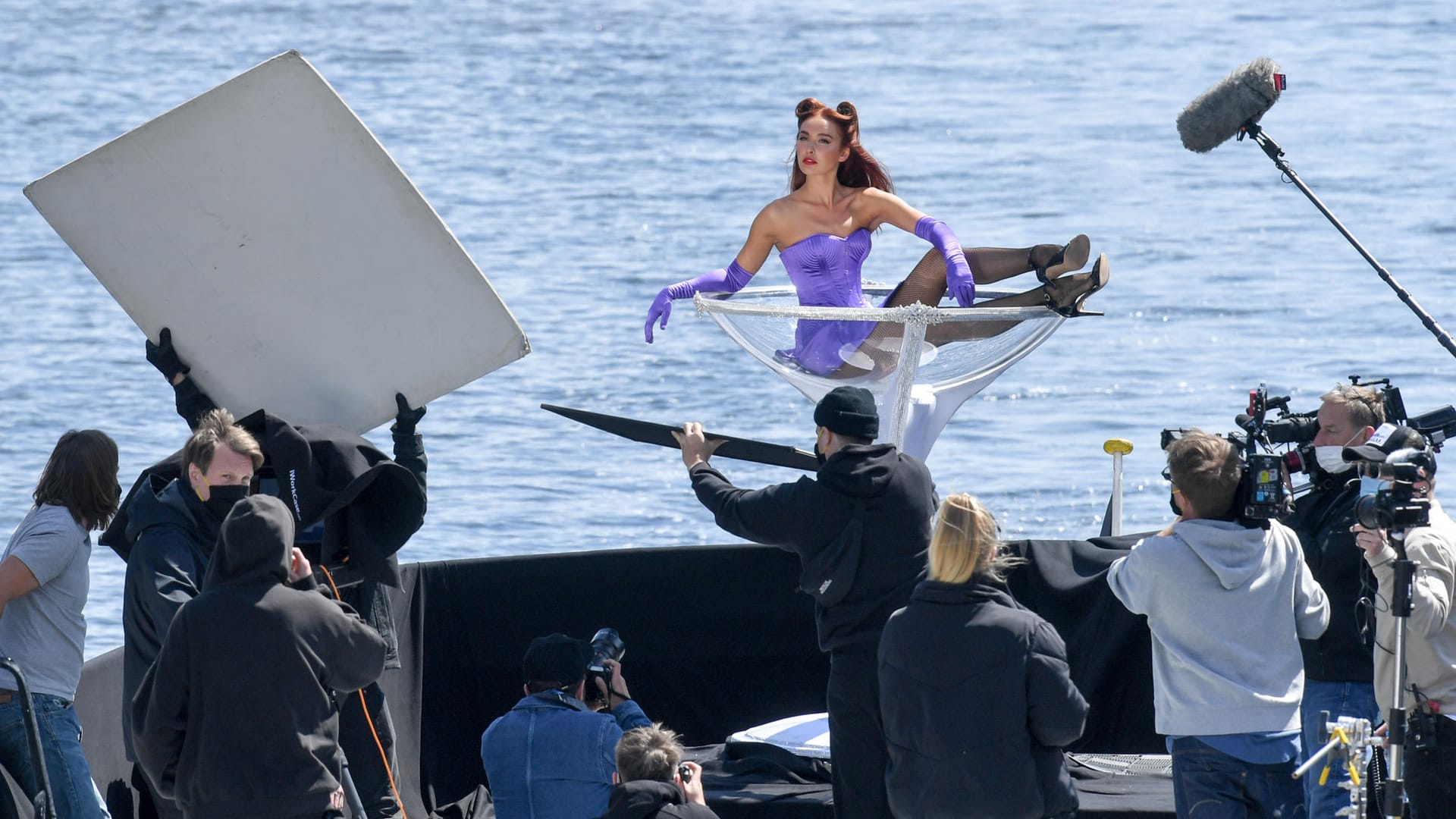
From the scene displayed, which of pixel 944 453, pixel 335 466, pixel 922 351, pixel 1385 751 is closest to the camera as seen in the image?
pixel 1385 751

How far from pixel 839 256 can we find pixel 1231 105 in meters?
1.16

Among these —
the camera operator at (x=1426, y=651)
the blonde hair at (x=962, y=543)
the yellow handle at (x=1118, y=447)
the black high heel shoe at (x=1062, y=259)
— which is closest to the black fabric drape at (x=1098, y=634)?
the yellow handle at (x=1118, y=447)

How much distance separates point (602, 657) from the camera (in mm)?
4449

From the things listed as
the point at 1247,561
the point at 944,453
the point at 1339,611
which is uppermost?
the point at 1247,561

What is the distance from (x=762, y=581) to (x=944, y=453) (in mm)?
9507

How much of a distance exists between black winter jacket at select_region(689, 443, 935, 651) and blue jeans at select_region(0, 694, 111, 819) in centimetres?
155

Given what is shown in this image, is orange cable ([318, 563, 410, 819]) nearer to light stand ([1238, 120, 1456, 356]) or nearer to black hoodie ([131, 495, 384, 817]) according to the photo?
black hoodie ([131, 495, 384, 817])

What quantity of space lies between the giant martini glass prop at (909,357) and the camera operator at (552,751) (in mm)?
1305

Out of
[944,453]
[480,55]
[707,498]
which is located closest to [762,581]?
[707,498]

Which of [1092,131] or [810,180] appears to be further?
[1092,131]

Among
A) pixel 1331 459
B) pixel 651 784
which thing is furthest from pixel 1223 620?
pixel 651 784

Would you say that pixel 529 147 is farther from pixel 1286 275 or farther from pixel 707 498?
pixel 707 498

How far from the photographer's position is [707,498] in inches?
161

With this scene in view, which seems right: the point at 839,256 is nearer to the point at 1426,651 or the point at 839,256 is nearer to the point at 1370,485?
the point at 1370,485
